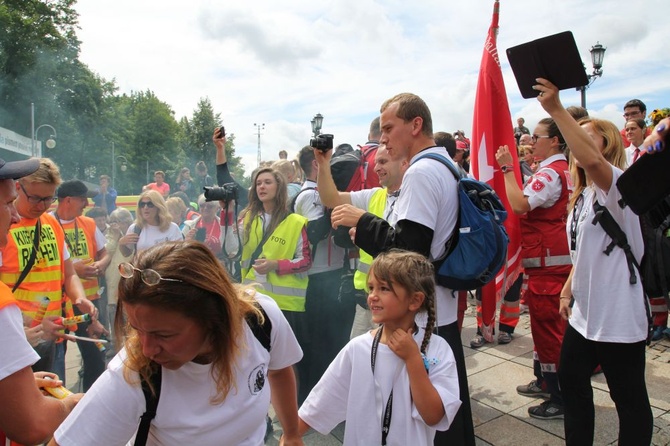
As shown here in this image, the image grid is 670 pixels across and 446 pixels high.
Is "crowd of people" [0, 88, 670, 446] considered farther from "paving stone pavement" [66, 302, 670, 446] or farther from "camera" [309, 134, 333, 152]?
"paving stone pavement" [66, 302, 670, 446]

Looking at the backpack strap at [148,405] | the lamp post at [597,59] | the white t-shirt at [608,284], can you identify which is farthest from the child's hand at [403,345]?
the lamp post at [597,59]

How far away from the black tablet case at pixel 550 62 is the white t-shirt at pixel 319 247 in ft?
6.43

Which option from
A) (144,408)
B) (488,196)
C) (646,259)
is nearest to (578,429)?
(646,259)

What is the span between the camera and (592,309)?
2494 millimetres

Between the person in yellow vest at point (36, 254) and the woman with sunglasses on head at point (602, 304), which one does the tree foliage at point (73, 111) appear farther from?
the woman with sunglasses on head at point (602, 304)

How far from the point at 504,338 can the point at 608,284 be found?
2993 millimetres

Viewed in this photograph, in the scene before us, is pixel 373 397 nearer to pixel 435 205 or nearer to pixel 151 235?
pixel 435 205

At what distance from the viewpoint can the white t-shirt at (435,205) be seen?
93.9 inches

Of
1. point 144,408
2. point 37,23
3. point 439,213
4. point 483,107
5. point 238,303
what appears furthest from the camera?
point 37,23

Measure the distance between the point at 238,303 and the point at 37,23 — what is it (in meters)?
38.8

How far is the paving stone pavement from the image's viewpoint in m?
3.25

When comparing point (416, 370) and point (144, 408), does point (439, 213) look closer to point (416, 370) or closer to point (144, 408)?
point (416, 370)

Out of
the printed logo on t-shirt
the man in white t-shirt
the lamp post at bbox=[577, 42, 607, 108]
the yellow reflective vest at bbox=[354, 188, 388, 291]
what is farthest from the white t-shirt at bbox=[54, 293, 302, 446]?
the lamp post at bbox=[577, 42, 607, 108]

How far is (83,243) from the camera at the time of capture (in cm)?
448
